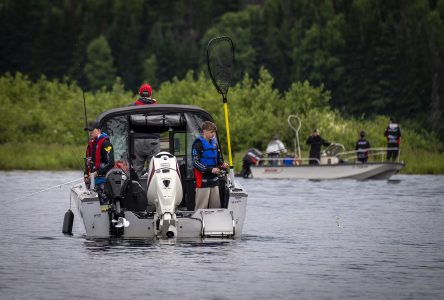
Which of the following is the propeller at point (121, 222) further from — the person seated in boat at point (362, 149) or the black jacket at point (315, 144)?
the person seated in boat at point (362, 149)

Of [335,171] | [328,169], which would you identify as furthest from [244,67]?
[328,169]

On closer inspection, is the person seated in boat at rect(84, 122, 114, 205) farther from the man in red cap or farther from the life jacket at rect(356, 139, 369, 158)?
the life jacket at rect(356, 139, 369, 158)

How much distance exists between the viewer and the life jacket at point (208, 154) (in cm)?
2247

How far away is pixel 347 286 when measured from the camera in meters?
18.0

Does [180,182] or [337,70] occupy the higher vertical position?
[337,70]

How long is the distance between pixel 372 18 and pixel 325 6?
1573cm

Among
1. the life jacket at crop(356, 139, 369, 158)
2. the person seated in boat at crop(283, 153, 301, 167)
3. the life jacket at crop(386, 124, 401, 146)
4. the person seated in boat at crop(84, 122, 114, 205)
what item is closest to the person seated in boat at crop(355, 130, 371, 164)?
the life jacket at crop(356, 139, 369, 158)

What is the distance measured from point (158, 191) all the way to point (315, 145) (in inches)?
1037

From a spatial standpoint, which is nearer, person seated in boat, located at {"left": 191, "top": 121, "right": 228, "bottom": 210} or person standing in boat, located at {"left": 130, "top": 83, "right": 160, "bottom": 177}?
person seated in boat, located at {"left": 191, "top": 121, "right": 228, "bottom": 210}

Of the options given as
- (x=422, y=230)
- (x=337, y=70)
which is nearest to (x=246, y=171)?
(x=422, y=230)

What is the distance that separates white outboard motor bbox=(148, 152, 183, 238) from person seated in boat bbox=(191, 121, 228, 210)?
1016 mm

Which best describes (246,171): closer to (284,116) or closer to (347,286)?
(284,116)

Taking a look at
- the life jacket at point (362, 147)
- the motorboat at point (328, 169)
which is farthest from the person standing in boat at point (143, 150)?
the life jacket at point (362, 147)

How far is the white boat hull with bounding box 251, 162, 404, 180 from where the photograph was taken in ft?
152
